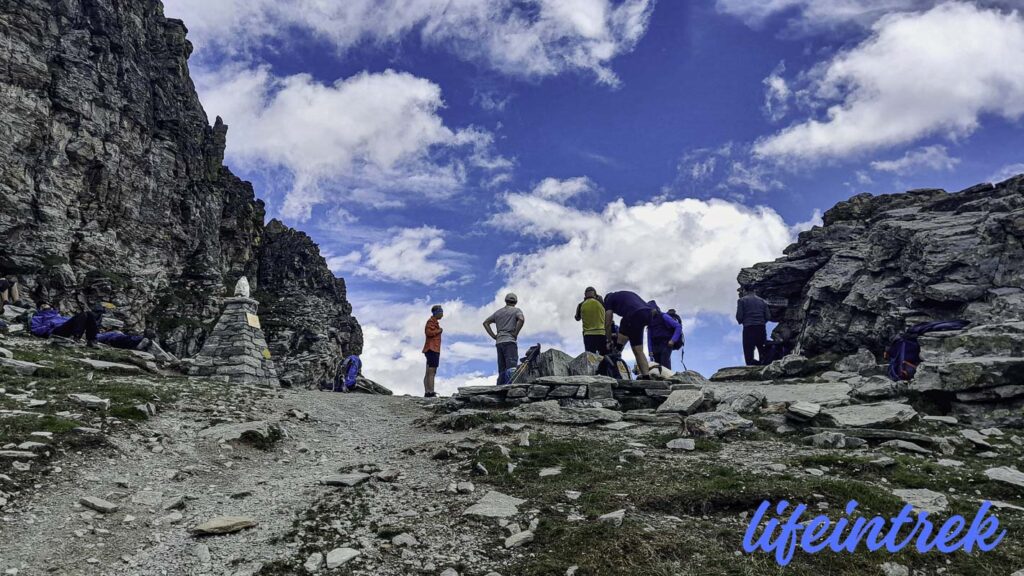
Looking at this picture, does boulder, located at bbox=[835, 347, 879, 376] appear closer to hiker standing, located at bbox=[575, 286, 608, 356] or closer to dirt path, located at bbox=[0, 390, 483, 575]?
hiker standing, located at bbox=[575, 286, 608, 356]

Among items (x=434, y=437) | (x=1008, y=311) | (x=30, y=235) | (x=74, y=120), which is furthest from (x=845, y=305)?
(x=74, y=120)

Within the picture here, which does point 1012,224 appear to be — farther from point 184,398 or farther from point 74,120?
point 74,120

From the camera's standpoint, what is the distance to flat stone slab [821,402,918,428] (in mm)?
10445

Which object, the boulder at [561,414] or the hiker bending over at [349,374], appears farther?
the hiker bending over at [349,374]

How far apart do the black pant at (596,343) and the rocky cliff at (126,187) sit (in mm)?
52290

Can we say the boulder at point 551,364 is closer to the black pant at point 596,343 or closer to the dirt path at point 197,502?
the black pant at point 596,343

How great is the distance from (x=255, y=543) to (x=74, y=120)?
78550 millimetres

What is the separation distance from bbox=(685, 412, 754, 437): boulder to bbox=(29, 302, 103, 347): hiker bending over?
21944 millimetres

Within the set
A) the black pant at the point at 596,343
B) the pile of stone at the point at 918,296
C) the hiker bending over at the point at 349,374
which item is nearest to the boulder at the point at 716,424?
the pile of stone at the point at 918,296

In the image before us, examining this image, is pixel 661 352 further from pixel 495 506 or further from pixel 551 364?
pixel 495 506

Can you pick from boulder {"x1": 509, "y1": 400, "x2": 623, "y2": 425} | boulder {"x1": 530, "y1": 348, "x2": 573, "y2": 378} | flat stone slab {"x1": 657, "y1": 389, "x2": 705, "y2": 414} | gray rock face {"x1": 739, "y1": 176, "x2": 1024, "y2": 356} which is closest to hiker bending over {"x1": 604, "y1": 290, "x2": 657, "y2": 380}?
flat stone slab {"x1": 657, "y1": 389, "x2": 705, "y2": 414}

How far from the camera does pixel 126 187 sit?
6938cm

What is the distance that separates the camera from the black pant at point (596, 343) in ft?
58.9

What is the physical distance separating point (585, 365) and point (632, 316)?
2805mm
